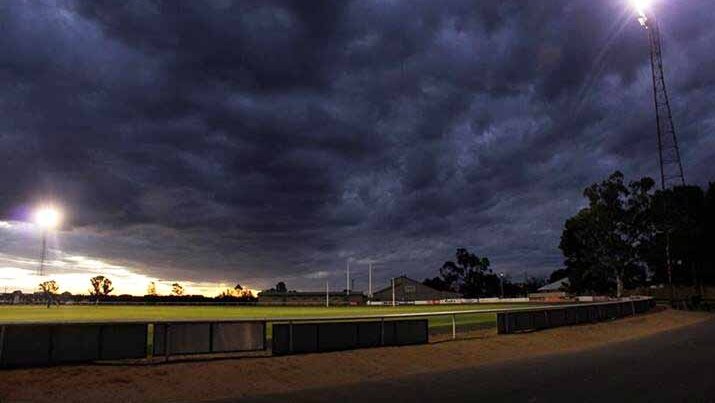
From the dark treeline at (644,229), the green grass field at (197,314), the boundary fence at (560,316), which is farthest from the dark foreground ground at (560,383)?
the dark treeline at (644,229)

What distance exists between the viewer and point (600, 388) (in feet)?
38.3

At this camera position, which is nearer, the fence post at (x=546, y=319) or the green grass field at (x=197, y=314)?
the fence post at (x=546, y=319)

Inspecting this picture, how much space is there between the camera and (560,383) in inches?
493

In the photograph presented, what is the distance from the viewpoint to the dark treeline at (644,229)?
82.6 meters

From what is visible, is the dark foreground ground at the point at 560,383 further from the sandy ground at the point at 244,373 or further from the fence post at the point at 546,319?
the fence post at the point at 546,319

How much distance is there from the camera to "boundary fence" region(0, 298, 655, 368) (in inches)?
528

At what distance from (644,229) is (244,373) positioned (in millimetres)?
84381

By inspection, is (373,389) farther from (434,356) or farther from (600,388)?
(434,356)

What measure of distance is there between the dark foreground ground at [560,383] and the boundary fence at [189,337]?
431 cm

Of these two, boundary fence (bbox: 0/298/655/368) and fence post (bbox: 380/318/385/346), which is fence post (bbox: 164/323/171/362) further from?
fence post (bbox: 380/318/385/346)

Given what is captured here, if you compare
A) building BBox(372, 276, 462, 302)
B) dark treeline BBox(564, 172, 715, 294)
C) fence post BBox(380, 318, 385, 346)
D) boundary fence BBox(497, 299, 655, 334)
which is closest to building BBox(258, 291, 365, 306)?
building BBox(372, 276, 462, 302)

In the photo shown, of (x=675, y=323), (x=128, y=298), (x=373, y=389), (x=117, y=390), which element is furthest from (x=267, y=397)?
(x=128, y=298)

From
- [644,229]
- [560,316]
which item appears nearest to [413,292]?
[644,229]

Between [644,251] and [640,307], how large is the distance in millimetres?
44551
